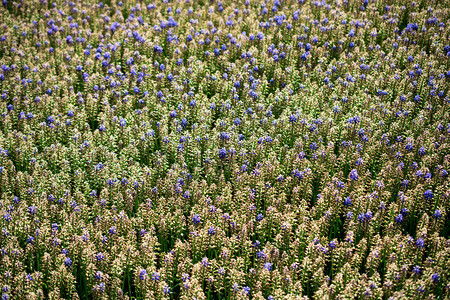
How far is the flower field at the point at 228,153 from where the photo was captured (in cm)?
746

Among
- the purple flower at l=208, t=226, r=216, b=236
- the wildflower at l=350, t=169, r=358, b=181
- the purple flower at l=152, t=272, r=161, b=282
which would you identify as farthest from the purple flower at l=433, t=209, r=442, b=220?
the purple flower at l=152, t=272, r=161, b=282

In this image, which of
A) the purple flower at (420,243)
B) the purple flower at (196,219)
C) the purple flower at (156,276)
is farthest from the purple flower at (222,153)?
the purple flower at (420,243)

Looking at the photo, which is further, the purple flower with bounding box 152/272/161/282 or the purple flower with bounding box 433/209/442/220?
the purple flower with bounding box 433/209/442/220

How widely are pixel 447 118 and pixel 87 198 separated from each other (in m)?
7.36

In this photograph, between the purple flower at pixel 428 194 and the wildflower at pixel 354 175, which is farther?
the wildflower at pixel 354 175

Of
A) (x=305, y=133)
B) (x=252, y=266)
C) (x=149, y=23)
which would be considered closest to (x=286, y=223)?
(x=252, y=266)

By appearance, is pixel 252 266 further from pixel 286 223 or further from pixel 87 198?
pixel 87 198

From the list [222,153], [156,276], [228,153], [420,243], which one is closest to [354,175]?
[420,243]

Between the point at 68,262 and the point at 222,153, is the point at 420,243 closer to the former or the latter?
the point at 222,153

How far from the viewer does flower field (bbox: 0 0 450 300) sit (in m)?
7.46

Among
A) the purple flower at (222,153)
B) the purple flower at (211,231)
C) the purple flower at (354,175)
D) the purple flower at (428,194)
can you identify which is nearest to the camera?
the purple flower at (211,231)

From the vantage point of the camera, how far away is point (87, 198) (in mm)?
8992

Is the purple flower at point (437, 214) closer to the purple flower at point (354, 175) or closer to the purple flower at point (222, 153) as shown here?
the purple flower at point (354, 175)

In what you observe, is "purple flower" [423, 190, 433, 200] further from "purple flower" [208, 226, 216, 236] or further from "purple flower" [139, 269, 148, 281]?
"purple flower" [139, 269, 148, 281]
